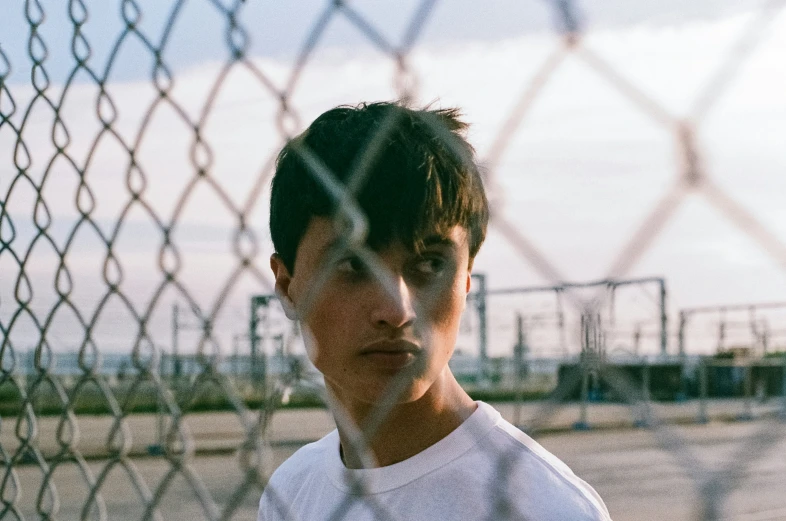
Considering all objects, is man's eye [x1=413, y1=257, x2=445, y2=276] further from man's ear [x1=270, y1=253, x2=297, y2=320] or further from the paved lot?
the paved lot

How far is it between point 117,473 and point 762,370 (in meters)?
13.0

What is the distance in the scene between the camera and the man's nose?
1.06 metres

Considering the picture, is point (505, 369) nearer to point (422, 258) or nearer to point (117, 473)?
point (117, 473)

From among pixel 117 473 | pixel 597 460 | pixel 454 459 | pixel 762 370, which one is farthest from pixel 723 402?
pixel 454 459

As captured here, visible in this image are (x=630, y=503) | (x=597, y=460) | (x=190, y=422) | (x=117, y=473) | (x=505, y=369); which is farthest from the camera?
(x=505, y=369)

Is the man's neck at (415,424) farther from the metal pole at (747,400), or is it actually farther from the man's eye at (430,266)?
the metal pole at (747,400)

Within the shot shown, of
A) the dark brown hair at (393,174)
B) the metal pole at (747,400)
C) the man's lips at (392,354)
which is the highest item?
the dark brown hair at (393,174)

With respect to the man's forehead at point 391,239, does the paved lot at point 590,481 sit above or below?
below

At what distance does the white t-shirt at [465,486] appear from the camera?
4.42 feet

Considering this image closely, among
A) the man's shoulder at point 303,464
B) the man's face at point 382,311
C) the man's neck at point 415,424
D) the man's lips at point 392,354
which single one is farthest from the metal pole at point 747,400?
the man's lips at point 392,354

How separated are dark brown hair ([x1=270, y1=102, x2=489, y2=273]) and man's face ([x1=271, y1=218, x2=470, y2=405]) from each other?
0.02 m

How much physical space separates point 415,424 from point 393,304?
0.49m

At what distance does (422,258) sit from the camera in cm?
111

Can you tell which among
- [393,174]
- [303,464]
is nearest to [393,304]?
[393,174]
